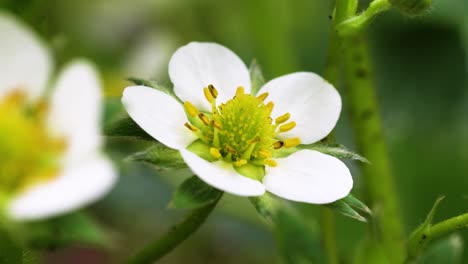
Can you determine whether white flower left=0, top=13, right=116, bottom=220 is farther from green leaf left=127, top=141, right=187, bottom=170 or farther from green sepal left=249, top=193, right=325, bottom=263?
green sepal left=249, top=193, right=325, bottom=263

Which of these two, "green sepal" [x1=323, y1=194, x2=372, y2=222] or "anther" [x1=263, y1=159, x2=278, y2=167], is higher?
"anther" [x1=263, y1=159, x2=278, y2=167]

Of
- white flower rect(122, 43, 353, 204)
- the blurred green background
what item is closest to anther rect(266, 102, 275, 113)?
white flower rect(122, 43, 353, 204)

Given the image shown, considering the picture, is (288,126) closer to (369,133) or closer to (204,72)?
(204,72)

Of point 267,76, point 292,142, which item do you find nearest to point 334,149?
point 292,142

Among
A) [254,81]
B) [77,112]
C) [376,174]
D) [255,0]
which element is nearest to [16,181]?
[77,112]

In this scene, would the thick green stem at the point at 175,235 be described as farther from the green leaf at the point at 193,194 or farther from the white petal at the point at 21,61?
the white petal at the point at 21,61

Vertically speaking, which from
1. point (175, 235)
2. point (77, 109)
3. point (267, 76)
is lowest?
point (267, 76)
